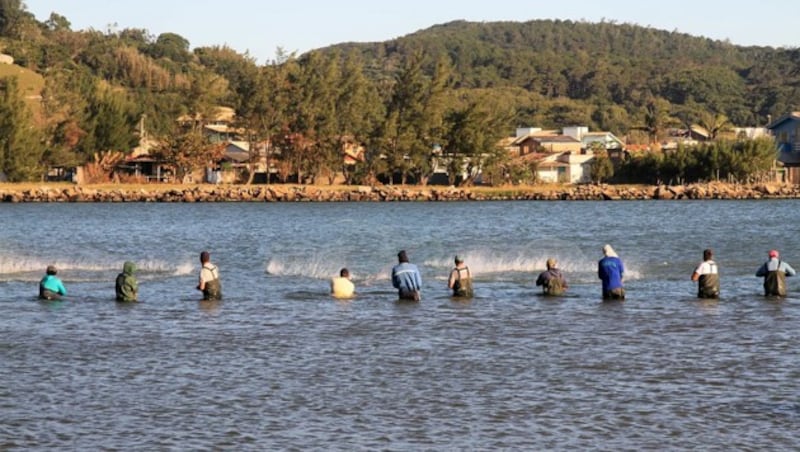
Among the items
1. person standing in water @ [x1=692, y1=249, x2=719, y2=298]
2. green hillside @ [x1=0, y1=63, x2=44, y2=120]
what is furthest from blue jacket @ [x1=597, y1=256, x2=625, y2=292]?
green hillside @ [x1=0, y1=63, x2=44, y2=120]

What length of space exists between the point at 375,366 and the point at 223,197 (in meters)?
87.0

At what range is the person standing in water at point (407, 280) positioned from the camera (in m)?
29.9

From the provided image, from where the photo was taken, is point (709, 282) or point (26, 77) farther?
point (26, 77)

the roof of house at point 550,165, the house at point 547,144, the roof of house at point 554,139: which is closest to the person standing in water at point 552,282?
the roof of house at point 550,165

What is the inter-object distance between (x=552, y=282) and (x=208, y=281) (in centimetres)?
770

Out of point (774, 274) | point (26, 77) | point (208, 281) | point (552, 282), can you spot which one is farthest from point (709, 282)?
point (26, 77)

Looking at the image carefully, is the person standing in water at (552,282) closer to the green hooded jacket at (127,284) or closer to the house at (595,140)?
the green hooded jacket at (127,284)

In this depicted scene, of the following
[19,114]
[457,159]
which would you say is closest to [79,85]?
[19,114]

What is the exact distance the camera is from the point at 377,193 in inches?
4294

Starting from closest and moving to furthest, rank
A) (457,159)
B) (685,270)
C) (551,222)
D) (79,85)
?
(685,270), (551,222), (457,159), (79,85)

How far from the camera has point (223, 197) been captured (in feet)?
352

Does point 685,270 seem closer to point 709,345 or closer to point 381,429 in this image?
point 709,345

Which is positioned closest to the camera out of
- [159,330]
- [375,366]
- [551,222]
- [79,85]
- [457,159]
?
[375,366]

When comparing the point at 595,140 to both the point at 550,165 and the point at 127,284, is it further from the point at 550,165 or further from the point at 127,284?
the point at 127,284
